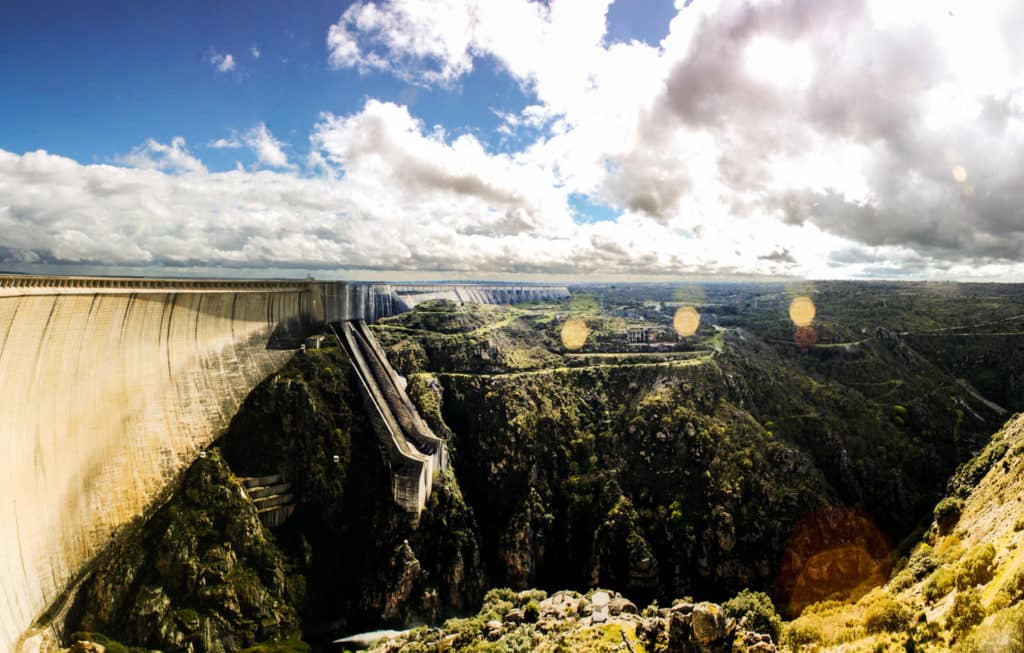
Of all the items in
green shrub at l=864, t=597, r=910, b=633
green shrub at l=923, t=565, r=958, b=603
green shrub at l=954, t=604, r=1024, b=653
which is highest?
green shrub at l=954, t=604, r=1024, b=653

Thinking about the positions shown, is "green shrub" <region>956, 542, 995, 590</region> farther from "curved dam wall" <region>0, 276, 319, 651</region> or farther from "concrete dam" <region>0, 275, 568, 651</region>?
"curved dam wall" <region>0, 276, 319, 651</region>

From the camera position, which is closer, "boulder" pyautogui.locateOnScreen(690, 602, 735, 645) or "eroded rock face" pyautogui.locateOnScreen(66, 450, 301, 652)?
"boulder" pyautogui.locateOnScreen(690, 602, 735, 645)

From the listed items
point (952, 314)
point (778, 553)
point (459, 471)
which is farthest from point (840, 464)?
point (952, 314)

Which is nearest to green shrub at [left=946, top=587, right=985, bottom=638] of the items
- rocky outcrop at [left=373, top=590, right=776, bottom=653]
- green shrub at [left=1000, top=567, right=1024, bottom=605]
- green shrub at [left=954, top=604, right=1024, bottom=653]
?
green shrub at [left=1000, top=567, right=1024, bottom=605]

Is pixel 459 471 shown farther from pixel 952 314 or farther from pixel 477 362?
pixel 952 314

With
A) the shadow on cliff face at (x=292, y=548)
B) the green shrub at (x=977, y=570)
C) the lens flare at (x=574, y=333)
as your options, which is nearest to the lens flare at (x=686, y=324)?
the lens flare at (x=574, y=333)
